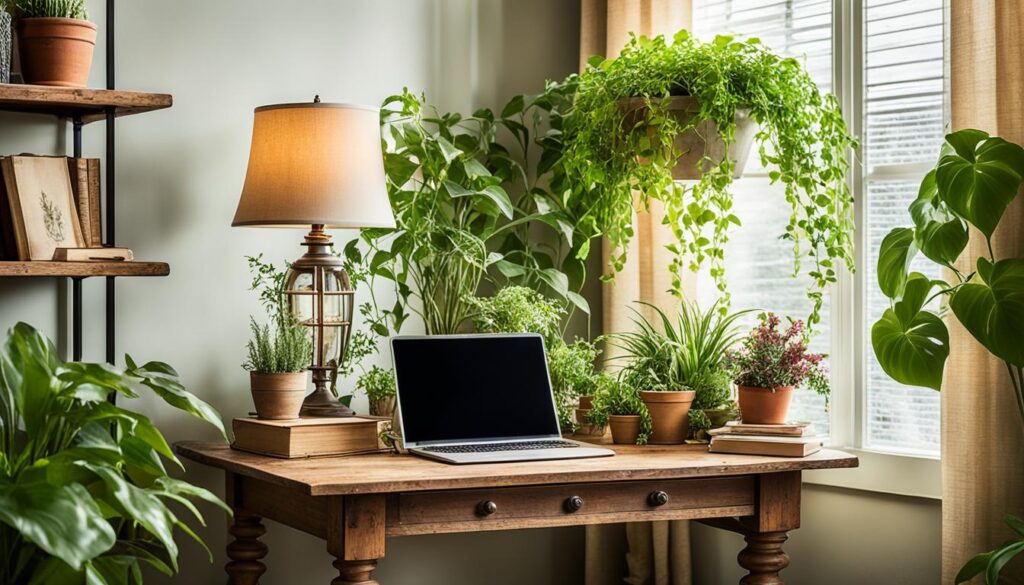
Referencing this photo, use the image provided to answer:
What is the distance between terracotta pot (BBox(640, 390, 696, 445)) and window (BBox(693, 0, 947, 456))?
0.49 meters

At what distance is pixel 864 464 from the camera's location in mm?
2975

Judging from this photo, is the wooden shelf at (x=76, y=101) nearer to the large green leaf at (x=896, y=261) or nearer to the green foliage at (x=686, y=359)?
the green foliage at (x=686, y=359)

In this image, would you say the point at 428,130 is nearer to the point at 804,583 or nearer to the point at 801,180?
the point at 801,180

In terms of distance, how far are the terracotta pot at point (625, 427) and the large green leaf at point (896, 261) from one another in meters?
0.65

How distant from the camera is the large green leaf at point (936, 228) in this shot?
2492 mm

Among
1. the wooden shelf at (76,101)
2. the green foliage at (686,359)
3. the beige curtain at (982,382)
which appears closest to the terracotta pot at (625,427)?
the green foliage at (686,359)

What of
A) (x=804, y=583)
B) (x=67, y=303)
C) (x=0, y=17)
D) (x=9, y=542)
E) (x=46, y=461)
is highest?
(x=0, y=17)

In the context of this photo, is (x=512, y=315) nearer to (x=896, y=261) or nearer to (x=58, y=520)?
(x=896, y=261)

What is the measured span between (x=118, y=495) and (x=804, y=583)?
1.95 metres

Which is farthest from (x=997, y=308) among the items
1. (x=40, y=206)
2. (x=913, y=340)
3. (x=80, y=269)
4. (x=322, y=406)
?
(x=40, y=206)

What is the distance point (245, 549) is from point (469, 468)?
0.68 m

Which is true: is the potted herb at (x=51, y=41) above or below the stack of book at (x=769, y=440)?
above

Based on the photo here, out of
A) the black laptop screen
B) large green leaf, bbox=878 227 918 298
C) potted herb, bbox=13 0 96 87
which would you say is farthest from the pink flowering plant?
potted herb, bbox=13 0 96 87

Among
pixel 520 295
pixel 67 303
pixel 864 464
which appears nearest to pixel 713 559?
pixel 864 464
